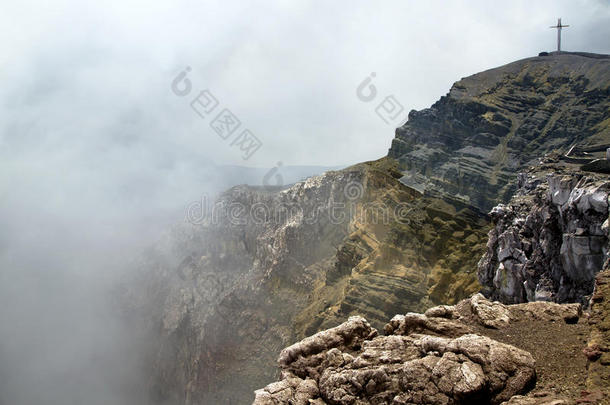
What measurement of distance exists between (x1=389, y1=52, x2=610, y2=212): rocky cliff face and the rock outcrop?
1765 inches

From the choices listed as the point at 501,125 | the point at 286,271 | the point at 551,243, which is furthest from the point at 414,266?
the point at 286,271

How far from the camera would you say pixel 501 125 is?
68.2 metres

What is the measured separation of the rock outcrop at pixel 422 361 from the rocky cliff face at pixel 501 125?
147 feet

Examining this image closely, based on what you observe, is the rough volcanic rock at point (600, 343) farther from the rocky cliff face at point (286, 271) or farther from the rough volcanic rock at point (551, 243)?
the rocky cliff face at point (286, 271)

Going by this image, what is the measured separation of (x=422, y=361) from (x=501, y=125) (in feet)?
208

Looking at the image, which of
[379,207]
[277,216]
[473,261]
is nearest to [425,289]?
[473,261]

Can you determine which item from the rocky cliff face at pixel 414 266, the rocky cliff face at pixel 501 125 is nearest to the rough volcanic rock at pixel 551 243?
the rocky cliff face at pixel 414 266

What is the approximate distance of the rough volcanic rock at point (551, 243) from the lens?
21.8 meters

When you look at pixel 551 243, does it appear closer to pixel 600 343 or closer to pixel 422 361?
pixel 600 343

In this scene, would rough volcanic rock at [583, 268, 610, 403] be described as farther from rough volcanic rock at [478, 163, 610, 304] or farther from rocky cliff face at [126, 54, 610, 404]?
rough volcanic rock at [478, 163, 610, 304]

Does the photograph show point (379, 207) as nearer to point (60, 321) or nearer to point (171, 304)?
point (171, 304)

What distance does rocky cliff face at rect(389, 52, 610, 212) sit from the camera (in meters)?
62.0

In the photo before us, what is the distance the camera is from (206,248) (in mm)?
110375

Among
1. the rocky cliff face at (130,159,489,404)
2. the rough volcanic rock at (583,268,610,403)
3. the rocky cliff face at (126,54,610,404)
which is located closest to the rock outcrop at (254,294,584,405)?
the rocky cliff face at (126,54,610,404)
